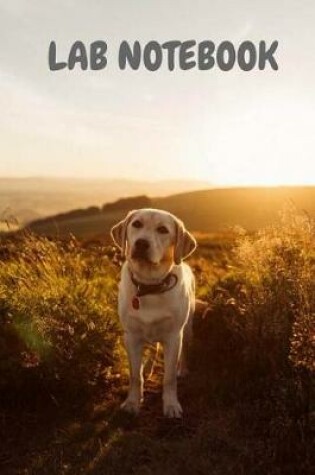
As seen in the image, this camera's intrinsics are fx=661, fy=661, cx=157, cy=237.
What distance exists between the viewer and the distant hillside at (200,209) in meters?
40.7

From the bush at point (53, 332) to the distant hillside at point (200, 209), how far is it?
26750 millimetres

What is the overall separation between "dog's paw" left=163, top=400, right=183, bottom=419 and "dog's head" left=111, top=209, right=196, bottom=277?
4.12ft

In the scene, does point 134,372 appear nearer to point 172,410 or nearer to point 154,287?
point 172,410

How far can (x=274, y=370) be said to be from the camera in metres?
6.53

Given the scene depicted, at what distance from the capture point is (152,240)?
6078 millimetres

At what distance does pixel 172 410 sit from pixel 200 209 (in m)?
41.8

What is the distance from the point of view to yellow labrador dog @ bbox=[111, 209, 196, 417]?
6.25 metres

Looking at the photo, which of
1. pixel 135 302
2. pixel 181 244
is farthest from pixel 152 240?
pixel 135 302

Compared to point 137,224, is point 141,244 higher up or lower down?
lower down

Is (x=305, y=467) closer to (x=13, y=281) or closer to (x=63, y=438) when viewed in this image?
(x=63, y=438)

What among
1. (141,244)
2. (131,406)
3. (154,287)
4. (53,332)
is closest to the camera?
(141,244)

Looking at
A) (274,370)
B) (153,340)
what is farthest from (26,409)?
(274,370)

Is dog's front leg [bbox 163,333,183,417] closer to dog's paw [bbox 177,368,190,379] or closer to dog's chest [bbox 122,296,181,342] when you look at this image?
dog's chest [bbox 122,296,181,342]

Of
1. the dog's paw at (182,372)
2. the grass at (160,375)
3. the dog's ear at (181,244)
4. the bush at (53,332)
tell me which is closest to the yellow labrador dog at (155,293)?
the dog's ear at (181,244)
